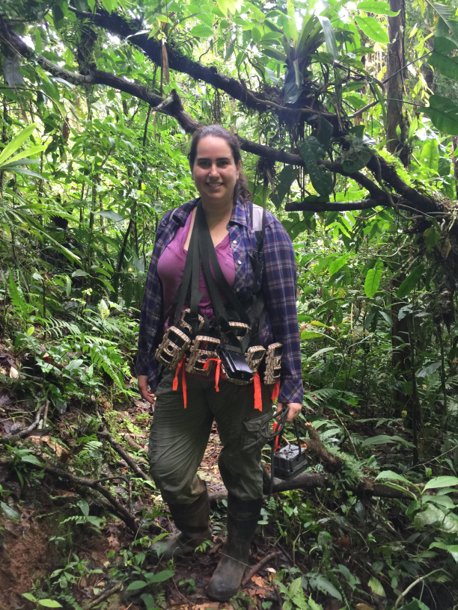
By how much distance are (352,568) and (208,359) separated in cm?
151

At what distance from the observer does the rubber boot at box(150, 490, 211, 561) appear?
2172 mm

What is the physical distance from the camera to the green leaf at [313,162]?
207 centimetres

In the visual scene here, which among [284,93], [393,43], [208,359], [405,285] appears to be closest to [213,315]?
[208,359]

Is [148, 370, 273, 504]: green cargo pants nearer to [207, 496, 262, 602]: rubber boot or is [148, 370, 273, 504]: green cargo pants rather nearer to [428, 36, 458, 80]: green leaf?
[207, 496, 262, 602]: rubber boot

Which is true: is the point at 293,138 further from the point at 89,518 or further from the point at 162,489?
the point at 89,518

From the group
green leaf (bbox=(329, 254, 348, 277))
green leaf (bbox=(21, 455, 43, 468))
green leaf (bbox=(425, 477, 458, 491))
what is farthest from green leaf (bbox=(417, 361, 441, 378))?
green leaf (bbox=(21, 455, 43, 468))

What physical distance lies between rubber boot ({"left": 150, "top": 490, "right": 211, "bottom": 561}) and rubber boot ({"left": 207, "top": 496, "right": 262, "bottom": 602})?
161mm

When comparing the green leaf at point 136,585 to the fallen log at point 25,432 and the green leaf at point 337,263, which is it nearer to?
the fallen log at point 25,432

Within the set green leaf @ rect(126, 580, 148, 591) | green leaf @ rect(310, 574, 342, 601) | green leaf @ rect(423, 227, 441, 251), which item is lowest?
green leaf @ rect(310, 574, 342, 601)

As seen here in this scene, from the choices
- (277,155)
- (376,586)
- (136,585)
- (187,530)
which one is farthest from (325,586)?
(277,155)

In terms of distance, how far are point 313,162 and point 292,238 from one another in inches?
25.7

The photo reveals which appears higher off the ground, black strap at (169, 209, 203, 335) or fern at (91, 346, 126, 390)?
black strap at (169, 209, 203, 335)

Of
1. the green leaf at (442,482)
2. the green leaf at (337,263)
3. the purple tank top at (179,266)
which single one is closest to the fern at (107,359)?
the purple tank top at (179,266)

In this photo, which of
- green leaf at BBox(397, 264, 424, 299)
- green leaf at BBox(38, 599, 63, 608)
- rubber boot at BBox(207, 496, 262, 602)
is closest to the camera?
green leaf at BBox(38, 599, 63, 608)
